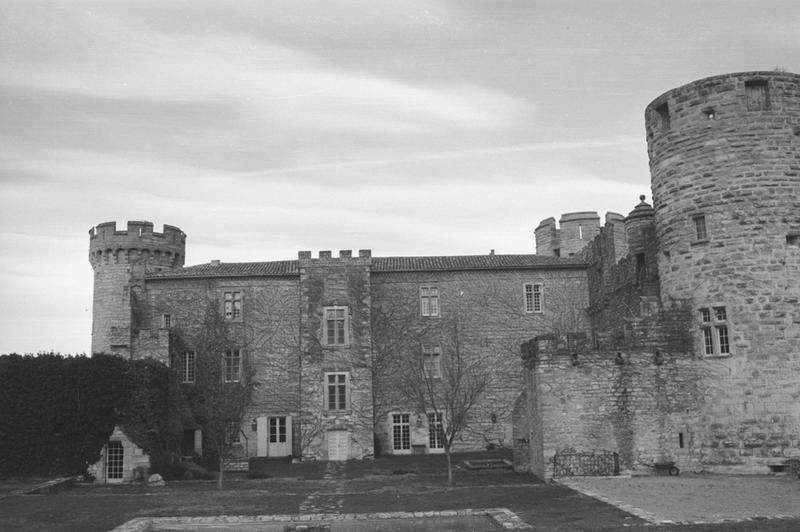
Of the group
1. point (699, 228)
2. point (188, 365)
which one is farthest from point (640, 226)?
point (188, 365)

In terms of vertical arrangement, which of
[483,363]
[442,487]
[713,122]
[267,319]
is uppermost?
[713,122]

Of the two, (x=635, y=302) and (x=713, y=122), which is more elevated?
(x=713, y=122)

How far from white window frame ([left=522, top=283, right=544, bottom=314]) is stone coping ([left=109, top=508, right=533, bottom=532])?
21.0 m

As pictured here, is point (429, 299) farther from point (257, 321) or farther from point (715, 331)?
point (715, 331)

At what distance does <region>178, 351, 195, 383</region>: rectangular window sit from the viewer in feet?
117

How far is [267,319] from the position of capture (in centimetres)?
3653

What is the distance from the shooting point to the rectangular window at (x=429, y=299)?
36.9 m

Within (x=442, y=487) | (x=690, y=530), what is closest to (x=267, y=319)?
(x=442, y=487)

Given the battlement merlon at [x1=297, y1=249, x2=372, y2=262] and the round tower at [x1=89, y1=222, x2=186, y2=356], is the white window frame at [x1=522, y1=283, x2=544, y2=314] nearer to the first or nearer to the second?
the battlement merlon at [x1=297, y1=249, x2=372, y2=262]

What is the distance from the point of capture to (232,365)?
3631 cm

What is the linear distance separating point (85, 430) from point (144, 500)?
7.44 metres

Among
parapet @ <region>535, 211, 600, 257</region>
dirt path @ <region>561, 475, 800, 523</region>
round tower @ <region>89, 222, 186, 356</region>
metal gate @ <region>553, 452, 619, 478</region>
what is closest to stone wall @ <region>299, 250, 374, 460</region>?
round tower @ <region>89, 222, 186, 356</region>

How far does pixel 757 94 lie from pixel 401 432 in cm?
2047

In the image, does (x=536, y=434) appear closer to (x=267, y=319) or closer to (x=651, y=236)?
(x=651, y=236)
